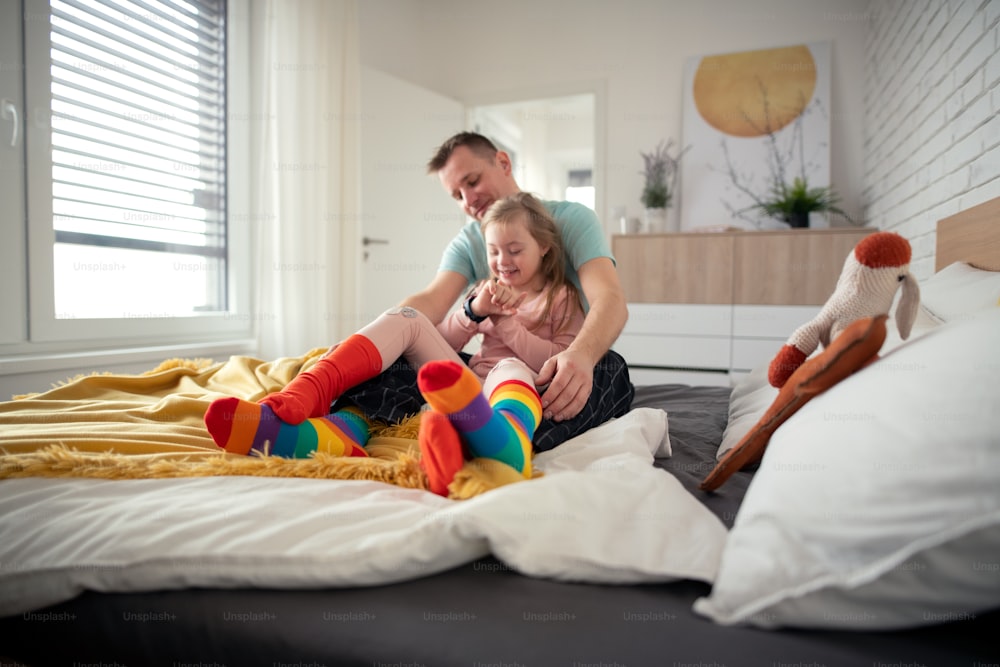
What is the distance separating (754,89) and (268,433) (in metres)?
3.54

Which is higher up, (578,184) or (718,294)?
(578,184)

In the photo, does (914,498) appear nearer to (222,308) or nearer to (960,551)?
(960,551)

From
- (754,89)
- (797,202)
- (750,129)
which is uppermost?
(754,89)

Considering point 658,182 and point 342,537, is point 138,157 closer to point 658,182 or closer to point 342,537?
point 342,537

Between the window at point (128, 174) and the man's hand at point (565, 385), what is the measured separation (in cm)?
192

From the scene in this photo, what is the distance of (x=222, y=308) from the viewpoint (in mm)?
2957

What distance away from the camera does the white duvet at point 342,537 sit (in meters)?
0.61

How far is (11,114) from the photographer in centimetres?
202

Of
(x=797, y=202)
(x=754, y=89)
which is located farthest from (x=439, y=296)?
(x=754, y=89)

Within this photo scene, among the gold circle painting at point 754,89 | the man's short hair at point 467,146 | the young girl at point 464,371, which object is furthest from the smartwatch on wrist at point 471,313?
the gold circle painting at point 754,89

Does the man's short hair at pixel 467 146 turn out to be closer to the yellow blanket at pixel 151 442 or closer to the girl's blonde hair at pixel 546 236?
the girl's blonde hair at pixel 546 236

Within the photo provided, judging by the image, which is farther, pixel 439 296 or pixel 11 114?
pixel 11 114

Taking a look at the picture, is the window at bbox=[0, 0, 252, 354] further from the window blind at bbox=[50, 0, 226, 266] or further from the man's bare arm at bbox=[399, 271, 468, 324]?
the man's bare arm at bbox=[399, 271, 468, 324]

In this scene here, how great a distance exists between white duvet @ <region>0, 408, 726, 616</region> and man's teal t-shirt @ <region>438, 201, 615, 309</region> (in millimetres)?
895
